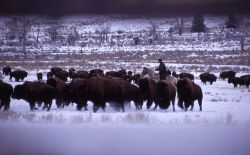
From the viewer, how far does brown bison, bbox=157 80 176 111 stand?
10.9 metres

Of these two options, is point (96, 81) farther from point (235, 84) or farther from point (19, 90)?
point (235, 84)

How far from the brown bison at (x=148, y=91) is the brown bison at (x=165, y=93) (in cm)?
20

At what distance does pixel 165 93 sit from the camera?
10961 mm

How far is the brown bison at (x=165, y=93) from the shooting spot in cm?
1091

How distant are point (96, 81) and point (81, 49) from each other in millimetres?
31359

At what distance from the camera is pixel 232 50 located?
129ft

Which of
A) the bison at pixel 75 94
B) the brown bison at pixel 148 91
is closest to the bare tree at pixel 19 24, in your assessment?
the bison at pixel 75 94

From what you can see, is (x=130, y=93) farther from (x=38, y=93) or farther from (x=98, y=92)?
(x=38, y=93)

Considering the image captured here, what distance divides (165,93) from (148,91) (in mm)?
523

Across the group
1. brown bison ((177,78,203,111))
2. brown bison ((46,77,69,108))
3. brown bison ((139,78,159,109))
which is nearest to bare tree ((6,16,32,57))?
brown bison ((46,77,69,108))

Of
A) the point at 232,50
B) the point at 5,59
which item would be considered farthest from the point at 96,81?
the point at 232,50

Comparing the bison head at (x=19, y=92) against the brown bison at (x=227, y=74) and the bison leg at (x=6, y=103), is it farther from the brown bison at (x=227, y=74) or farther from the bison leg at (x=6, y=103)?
the brown bison at (x=227, y=74)

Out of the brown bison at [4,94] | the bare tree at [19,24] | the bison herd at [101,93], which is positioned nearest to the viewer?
the bare tree at [19,24]

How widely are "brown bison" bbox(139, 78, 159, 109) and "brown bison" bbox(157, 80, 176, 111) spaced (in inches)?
7.7
